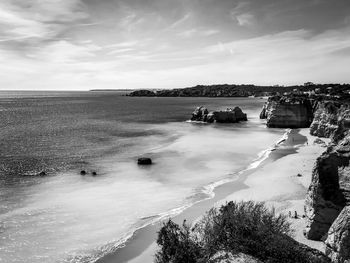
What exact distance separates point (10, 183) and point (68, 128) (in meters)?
52.4

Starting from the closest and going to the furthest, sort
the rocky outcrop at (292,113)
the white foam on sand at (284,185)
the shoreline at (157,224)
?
the shoreline at (157,224) → the white foam on sand at (284,185) → the rocky outcrop at (292,113)

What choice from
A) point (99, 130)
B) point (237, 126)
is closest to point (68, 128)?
point (99, 130)

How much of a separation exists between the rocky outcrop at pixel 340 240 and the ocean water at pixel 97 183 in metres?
14.9

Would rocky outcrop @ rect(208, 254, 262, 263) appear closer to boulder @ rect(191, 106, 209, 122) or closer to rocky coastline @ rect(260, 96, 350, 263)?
rocky coastline @ rect(260, 96, 350, 263)

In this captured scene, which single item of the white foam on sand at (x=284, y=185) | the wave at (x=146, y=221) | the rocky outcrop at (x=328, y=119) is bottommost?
the wave at (x=146, y=221)

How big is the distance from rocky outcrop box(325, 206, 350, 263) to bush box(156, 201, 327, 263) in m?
1.18

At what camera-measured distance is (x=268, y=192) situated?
1324 inches

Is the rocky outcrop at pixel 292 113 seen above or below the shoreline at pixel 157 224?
above

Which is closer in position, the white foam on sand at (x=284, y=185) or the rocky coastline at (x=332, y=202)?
the rocky coastline at (x=332, y=202)

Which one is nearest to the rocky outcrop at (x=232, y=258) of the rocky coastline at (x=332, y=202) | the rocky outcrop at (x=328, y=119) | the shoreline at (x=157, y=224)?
the rocky coastline at (x=332, y=202)

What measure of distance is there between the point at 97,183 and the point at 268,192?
2038 centimetres

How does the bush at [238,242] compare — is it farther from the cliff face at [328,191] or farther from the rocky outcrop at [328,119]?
the rocky outcrop at [328,119]

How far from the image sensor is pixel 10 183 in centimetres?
3962

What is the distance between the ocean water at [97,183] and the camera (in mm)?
24859
